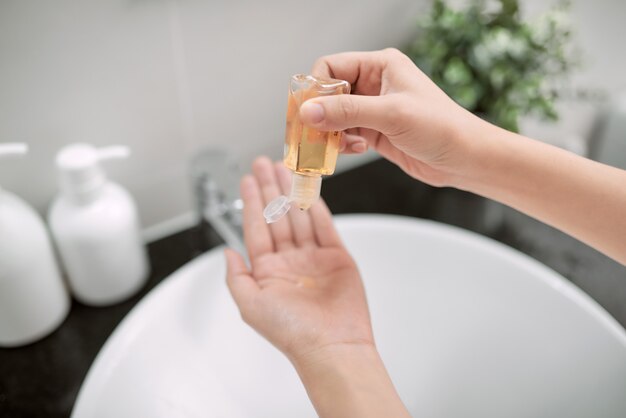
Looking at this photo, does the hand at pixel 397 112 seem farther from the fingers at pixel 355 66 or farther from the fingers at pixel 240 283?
the fingers at pixel 240 283

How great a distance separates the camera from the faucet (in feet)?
2.32

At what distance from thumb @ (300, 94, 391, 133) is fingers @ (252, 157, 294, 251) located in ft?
0.80

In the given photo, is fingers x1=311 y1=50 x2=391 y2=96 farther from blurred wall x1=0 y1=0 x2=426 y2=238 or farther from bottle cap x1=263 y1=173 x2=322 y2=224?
blurred wall x1=0 y1=0 x2=426 y2=238

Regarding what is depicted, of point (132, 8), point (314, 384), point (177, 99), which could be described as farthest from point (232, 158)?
point (314, 384)

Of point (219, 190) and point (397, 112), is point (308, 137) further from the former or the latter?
point (219, 190)

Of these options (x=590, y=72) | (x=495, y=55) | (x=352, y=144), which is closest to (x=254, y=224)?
(x=352, y=144)

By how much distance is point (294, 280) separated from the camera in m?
0.58

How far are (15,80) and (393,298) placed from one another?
518mm

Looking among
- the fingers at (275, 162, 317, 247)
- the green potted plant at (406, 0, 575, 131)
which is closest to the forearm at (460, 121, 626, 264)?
the fingers at (275, 162, 317, 247)

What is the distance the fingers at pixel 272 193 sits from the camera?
Answer: 2.06 ft

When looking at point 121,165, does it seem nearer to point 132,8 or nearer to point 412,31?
point 132,8

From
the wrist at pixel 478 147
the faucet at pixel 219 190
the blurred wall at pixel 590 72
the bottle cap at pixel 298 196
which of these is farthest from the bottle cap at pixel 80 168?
the blurred wall at pixel 590 72

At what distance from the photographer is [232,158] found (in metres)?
0.75

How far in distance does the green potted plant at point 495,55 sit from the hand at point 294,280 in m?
0.34
